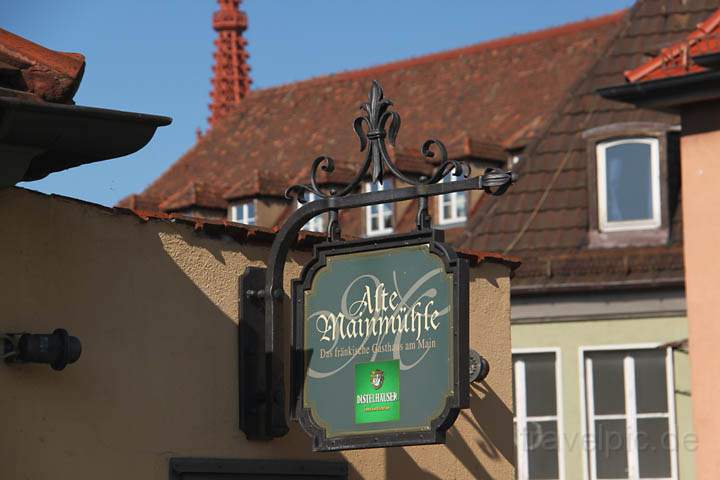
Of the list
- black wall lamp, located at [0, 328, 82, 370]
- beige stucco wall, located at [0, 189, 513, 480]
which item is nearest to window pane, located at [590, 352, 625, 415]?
beige stucco wall, located at [0, 189, 513, 480]

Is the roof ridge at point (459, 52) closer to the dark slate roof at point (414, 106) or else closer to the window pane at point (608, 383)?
the dark slate roof at point (414, 106)

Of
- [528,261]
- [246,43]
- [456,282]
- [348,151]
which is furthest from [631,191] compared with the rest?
[246,43]

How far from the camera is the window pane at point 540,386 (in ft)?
75.8

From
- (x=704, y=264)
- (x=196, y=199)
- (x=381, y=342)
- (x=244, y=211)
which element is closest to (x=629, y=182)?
(x=704, y=264)

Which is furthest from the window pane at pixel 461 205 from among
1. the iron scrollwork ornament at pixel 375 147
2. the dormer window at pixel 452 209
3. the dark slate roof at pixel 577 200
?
the iron scrollwork ornament at pixel 375 147

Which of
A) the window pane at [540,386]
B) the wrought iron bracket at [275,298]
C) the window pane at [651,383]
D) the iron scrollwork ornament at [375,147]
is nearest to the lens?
the iron scrollwork ornament at [375,147]

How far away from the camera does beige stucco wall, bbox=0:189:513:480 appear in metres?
9.51

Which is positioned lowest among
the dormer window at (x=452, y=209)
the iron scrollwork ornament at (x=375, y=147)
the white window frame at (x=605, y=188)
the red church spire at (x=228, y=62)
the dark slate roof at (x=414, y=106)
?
the iron scrollwork ornament at (x=375, y=147)

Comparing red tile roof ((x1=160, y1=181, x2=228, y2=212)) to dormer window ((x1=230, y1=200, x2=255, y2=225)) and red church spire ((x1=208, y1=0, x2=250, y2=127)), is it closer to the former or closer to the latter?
dormer window ((x1=230, y1=200, x2=255, y2=225))

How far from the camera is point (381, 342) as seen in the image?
984cm

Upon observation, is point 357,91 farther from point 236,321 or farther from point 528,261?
point 236,321

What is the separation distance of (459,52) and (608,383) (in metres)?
17.3

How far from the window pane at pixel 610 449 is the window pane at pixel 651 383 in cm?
36

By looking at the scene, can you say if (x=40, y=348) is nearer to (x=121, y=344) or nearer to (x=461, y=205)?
(x=121, y=344)
